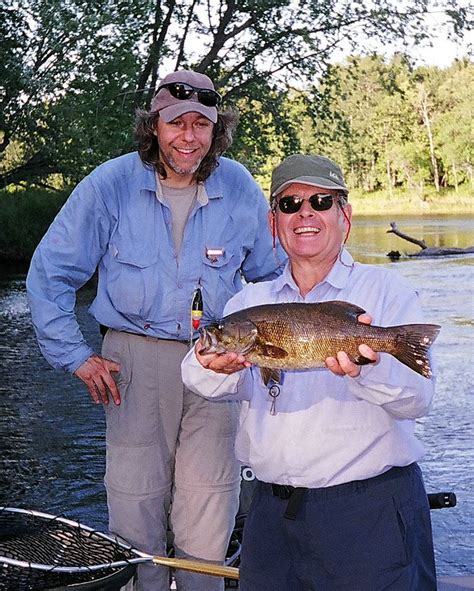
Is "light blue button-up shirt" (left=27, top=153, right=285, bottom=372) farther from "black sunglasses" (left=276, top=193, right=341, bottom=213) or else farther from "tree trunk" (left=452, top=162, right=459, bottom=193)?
"tree trunk" (left=452, top=162, right=459, bottom=193)

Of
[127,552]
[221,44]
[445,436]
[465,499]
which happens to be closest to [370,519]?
[127,552]

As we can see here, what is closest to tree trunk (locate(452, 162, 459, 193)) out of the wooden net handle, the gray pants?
the gray pants

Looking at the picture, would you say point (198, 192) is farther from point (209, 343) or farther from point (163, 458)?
point (209, 343)

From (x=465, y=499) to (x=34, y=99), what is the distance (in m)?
16.4

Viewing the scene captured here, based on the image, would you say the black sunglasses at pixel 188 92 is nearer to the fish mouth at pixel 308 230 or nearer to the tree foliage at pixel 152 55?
the fish mouth at pixel 308 230

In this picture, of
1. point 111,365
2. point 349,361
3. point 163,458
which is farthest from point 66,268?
point 349,361

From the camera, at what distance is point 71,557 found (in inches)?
139

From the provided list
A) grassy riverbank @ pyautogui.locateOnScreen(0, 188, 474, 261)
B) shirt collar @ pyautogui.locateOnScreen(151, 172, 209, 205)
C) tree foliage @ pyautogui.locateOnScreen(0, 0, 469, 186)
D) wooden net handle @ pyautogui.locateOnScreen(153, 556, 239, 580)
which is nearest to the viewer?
wooden net handle @ pyautogui.locateOnScreen(153, 556, 239, 580)

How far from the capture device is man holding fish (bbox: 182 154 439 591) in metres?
3.00

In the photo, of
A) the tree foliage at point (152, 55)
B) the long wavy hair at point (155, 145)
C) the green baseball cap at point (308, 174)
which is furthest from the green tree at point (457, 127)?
the green baseball cap at point (308, 174)

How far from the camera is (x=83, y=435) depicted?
10844mm

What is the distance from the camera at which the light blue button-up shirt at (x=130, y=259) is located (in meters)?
4.13

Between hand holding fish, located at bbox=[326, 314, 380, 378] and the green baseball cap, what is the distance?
1.73 feet

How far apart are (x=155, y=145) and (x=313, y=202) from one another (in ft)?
4.00
